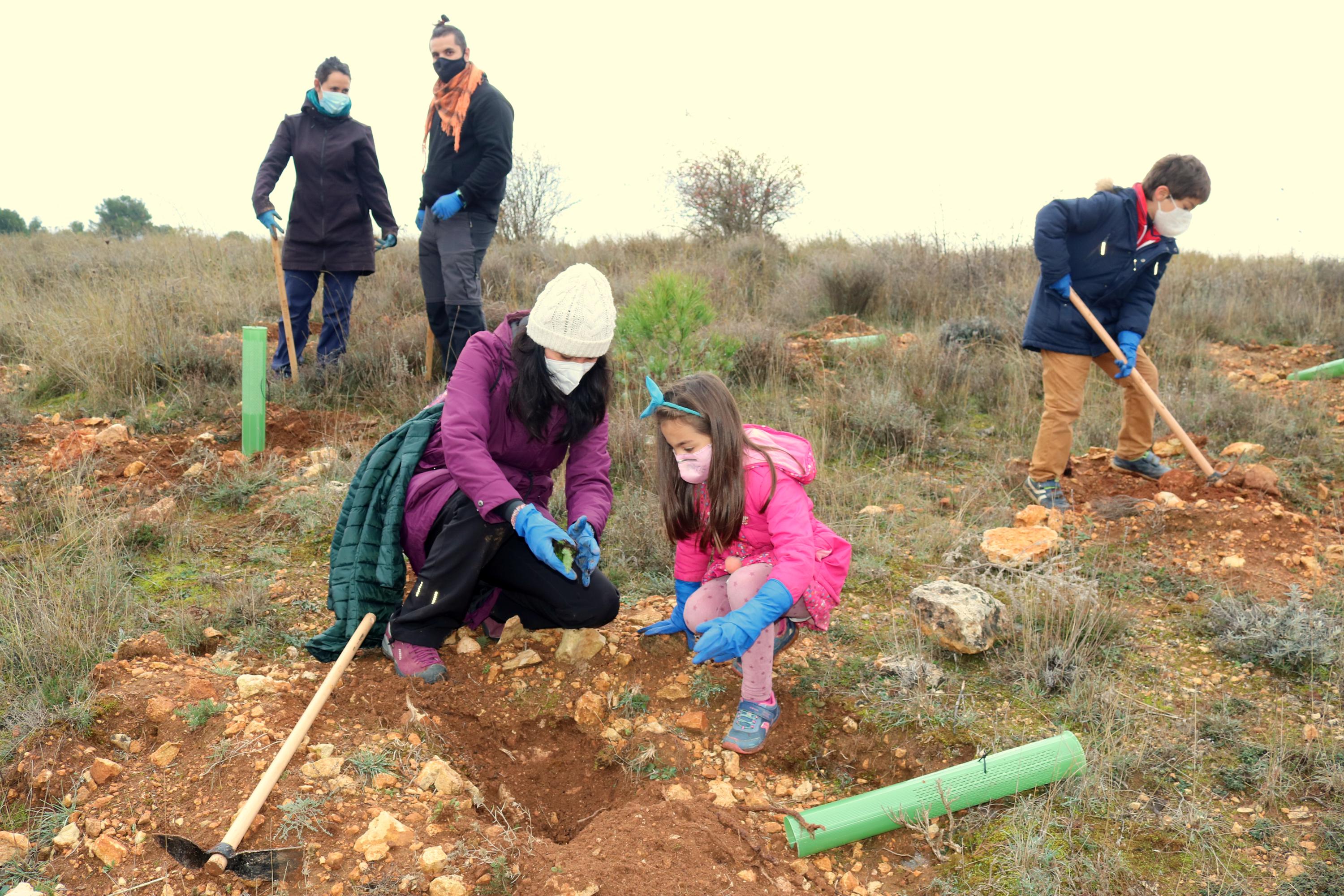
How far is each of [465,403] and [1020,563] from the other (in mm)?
2082

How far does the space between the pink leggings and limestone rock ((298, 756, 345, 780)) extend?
1012 millimetres

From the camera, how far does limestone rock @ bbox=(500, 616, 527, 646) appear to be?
2.89 metres

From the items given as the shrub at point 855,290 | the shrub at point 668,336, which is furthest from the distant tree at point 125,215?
the shrub at point 668,336

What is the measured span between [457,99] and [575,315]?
2.94m

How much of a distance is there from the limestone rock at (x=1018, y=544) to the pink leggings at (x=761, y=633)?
4.37 feet

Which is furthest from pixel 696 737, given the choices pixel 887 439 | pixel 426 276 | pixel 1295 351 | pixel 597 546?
pixel 1295 351

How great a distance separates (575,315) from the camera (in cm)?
246

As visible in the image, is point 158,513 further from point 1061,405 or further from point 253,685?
point 1061,405

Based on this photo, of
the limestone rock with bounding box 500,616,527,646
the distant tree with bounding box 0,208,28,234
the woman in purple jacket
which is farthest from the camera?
the distant tree with bounding box 0,208,28,234

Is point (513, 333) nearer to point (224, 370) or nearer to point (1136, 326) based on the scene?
point (1136, 326)

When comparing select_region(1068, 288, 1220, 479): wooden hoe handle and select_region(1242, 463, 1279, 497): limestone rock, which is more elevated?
select_region(1068, 288, 1220, 479): wooden hoe handle

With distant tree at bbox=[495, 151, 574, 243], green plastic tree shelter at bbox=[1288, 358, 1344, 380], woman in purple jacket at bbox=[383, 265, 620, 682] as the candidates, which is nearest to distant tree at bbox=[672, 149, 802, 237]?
distant tree at bbox=[495, 151, 574, 243]

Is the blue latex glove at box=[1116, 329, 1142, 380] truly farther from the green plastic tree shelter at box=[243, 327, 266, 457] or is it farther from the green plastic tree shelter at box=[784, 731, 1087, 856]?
the green plastic tree shelter at box=[243, 327, 266, 457]

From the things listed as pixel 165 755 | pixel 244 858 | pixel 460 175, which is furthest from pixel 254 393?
pixel 244 858
